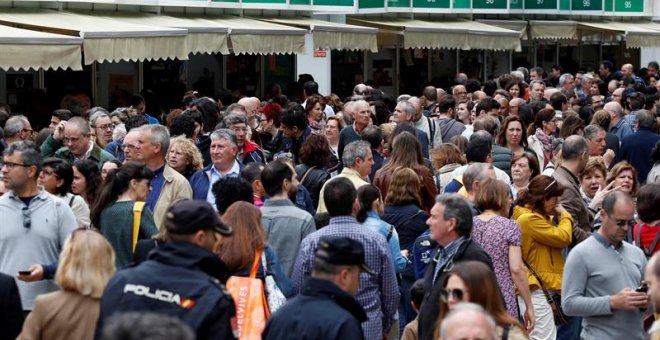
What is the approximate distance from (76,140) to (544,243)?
4423 millimetres

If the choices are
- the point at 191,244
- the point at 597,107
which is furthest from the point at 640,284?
the point at 597,107

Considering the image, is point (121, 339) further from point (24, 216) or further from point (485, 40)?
point (485, 40)

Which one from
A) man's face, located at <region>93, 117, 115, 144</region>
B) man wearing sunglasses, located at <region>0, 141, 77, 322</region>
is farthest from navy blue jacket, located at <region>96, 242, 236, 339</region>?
man's face, located at <region>93, 117, 115, 144</region>

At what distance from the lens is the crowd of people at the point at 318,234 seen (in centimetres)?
621

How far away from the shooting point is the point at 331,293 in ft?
20.6

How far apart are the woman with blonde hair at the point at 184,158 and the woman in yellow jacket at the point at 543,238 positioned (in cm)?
299

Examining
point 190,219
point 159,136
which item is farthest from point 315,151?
point 190,219

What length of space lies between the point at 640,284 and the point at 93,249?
3.84 meters

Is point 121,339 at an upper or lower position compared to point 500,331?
upper

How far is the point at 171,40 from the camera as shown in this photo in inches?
736

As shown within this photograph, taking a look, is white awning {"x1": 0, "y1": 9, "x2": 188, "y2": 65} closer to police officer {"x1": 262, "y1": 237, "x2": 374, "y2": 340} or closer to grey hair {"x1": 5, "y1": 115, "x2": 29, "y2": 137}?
grey hair {"x1": 5, "y1": 115, "x2": 29, "y2": 137}

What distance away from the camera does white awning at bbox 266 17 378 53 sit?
22.4m

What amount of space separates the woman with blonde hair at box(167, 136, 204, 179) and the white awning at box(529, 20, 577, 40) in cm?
2059

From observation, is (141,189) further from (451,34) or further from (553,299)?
(451,34)
